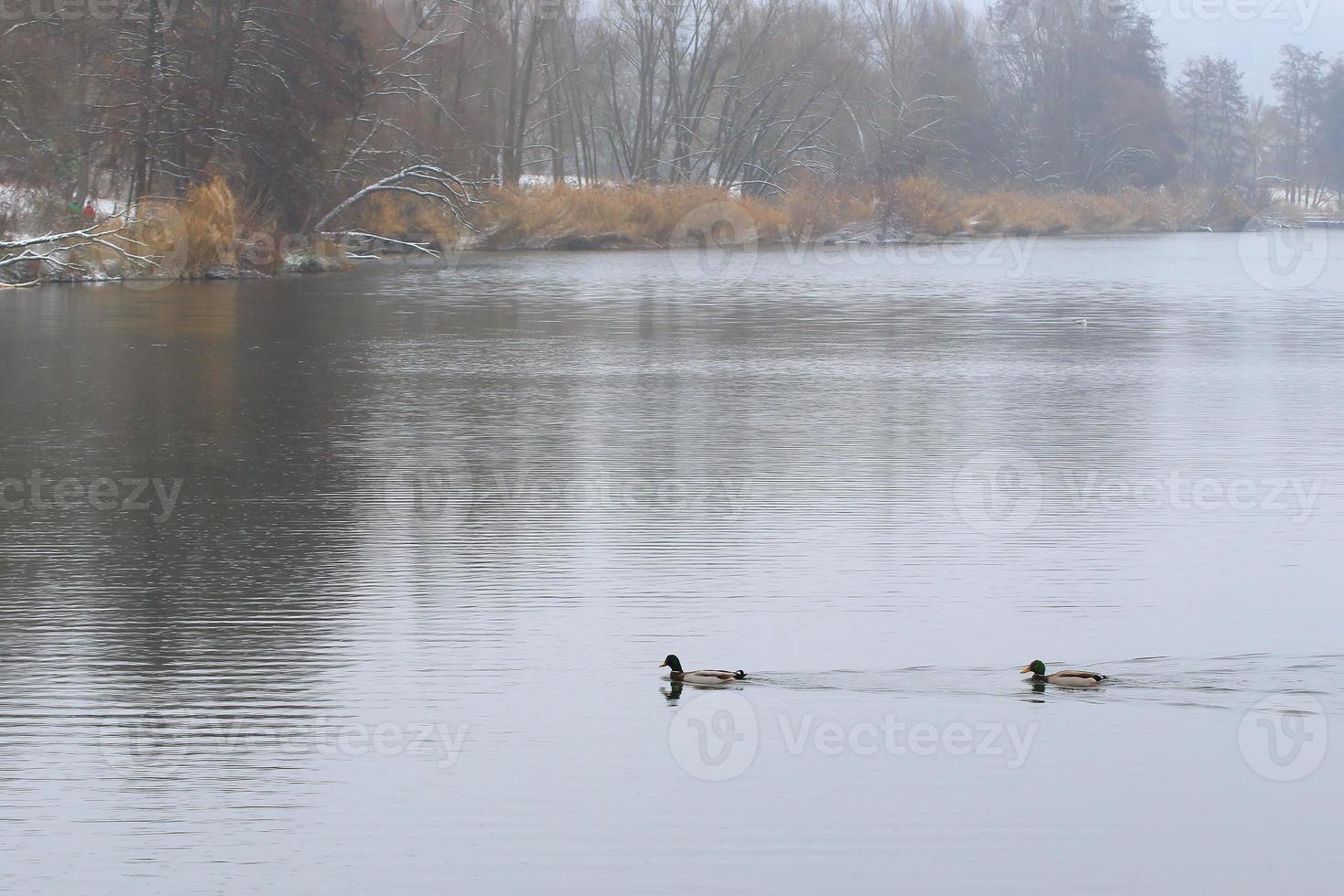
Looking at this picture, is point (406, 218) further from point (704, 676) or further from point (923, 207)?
point (704, 676)

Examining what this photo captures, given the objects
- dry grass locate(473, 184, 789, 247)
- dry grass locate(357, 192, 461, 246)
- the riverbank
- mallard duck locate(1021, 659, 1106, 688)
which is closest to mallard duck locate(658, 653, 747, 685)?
mallard duck locate(1021, 659, 1106, 688)

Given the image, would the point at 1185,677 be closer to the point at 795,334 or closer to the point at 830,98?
the point at 795,334

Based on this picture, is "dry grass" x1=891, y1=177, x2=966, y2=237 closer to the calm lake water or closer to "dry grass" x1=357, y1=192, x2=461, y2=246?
"dry grass" x1=357, y1=192, x2=461, y2=246

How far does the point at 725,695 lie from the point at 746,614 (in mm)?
1407

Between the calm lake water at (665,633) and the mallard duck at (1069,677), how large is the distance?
0.14 metres

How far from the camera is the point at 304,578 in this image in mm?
10617

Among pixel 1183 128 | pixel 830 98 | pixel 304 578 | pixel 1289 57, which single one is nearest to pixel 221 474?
pixel 304 578

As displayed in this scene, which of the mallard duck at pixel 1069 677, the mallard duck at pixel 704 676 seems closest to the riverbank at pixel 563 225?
the mallard duck at pixel 704 676

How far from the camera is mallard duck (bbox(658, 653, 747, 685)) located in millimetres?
8398

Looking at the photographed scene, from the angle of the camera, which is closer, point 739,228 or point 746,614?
point 746,614

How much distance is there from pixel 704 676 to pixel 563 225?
48.3 m

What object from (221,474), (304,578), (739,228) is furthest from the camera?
(739,228)

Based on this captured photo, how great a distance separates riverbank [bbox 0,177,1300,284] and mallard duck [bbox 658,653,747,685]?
2792 centimetres

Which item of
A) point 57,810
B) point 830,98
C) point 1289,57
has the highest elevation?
point 1289,57
